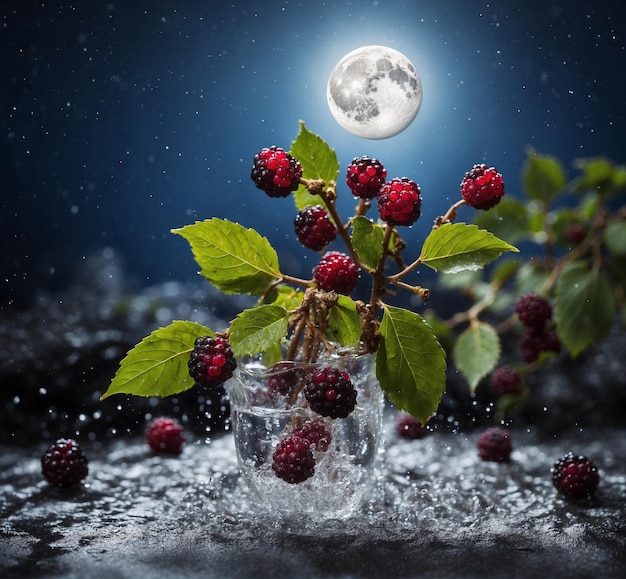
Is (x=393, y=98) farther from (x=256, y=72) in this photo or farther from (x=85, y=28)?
(x=85, y=28)

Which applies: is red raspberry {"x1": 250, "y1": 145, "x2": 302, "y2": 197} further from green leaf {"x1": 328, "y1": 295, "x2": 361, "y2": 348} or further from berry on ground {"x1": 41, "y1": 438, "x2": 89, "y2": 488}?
berry on ground {"x1": 41, "y1": 438, "x2": 89, "y2": 488}

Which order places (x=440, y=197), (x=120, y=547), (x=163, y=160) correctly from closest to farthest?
(x=120, y=547)
(x=440, y=197)
(x=163, y=160)

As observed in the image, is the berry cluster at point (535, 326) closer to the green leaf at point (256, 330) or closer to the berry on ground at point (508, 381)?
the berry on ground at point (508, 381)

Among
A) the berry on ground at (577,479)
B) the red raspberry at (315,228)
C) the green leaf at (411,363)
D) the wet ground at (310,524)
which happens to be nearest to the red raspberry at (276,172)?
the red raspberry at (315,228)

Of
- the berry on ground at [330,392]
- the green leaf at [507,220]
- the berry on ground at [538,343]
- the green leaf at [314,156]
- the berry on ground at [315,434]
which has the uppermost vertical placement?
the green leaf at [507,220]

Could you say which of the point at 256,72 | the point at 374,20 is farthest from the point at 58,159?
→ the point at 374,20
